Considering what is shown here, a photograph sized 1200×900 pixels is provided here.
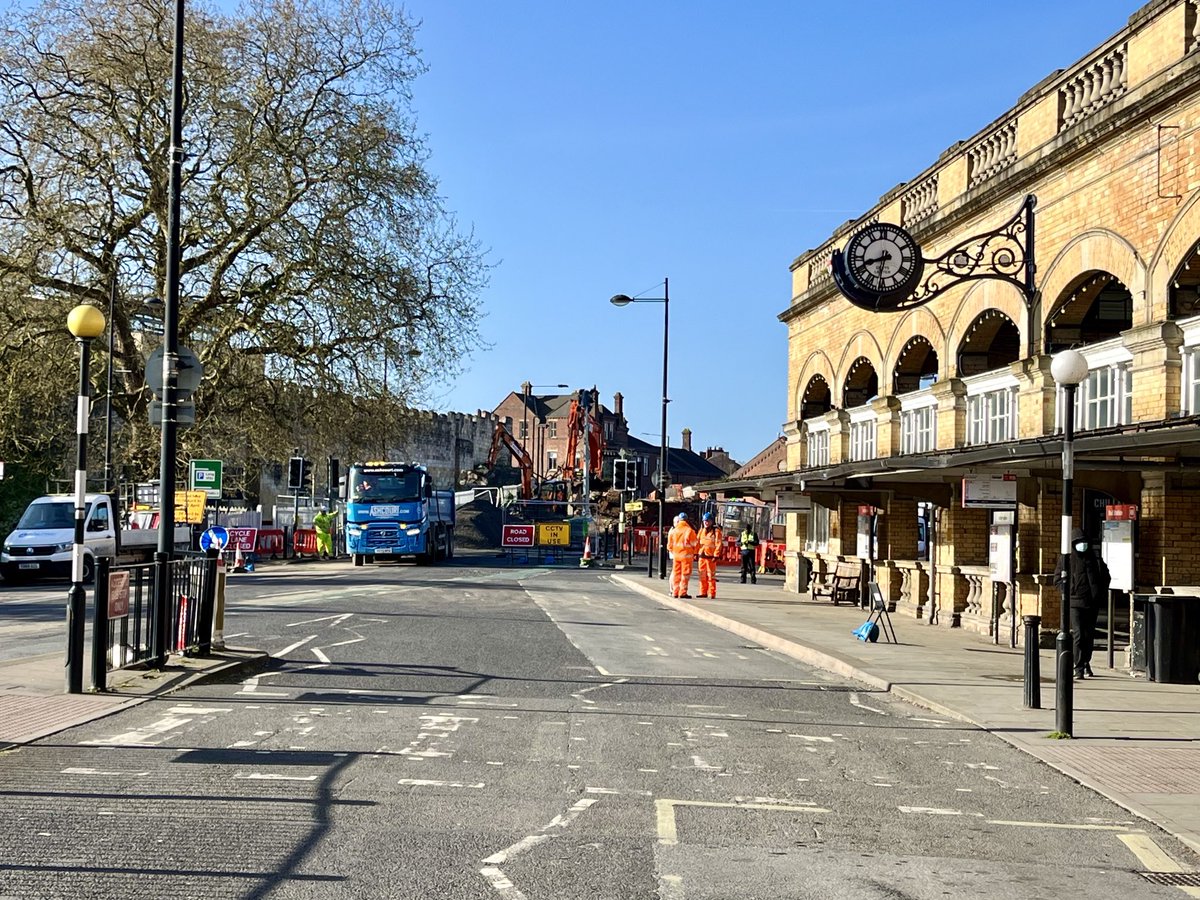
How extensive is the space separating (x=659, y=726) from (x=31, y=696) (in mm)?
5463

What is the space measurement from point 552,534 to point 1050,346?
3344cm

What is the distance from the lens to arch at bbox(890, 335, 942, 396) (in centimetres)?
2500

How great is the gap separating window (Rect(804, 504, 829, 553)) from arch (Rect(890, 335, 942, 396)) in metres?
5.88

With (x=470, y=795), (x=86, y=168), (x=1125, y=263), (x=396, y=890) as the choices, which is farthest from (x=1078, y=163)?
(x=86, y=168)

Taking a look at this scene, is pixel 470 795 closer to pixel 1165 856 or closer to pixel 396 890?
pixel 396 890

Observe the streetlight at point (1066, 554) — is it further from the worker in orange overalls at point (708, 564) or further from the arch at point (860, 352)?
the worker in orange overalls at point (708, 564)

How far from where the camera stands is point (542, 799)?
25.7 feet

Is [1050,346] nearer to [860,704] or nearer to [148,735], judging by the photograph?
[860,704]

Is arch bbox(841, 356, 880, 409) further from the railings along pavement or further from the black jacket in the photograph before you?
the railings along pavement

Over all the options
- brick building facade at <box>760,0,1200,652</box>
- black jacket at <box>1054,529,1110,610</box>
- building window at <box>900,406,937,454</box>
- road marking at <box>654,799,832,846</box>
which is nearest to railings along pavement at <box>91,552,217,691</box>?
A: road marking at <box>654,799,832,846</box>

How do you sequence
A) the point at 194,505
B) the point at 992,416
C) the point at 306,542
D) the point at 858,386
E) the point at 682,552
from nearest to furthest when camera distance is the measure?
the point at 992,416
the point at 858,386
the point at 682,552
the point at 194,505
the point at 306,542

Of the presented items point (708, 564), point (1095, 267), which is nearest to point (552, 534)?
point (708, 564)

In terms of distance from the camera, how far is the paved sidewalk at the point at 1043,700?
8992mm

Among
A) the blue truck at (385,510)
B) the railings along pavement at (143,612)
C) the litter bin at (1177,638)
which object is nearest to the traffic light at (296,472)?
the blue truck at (385,510)
